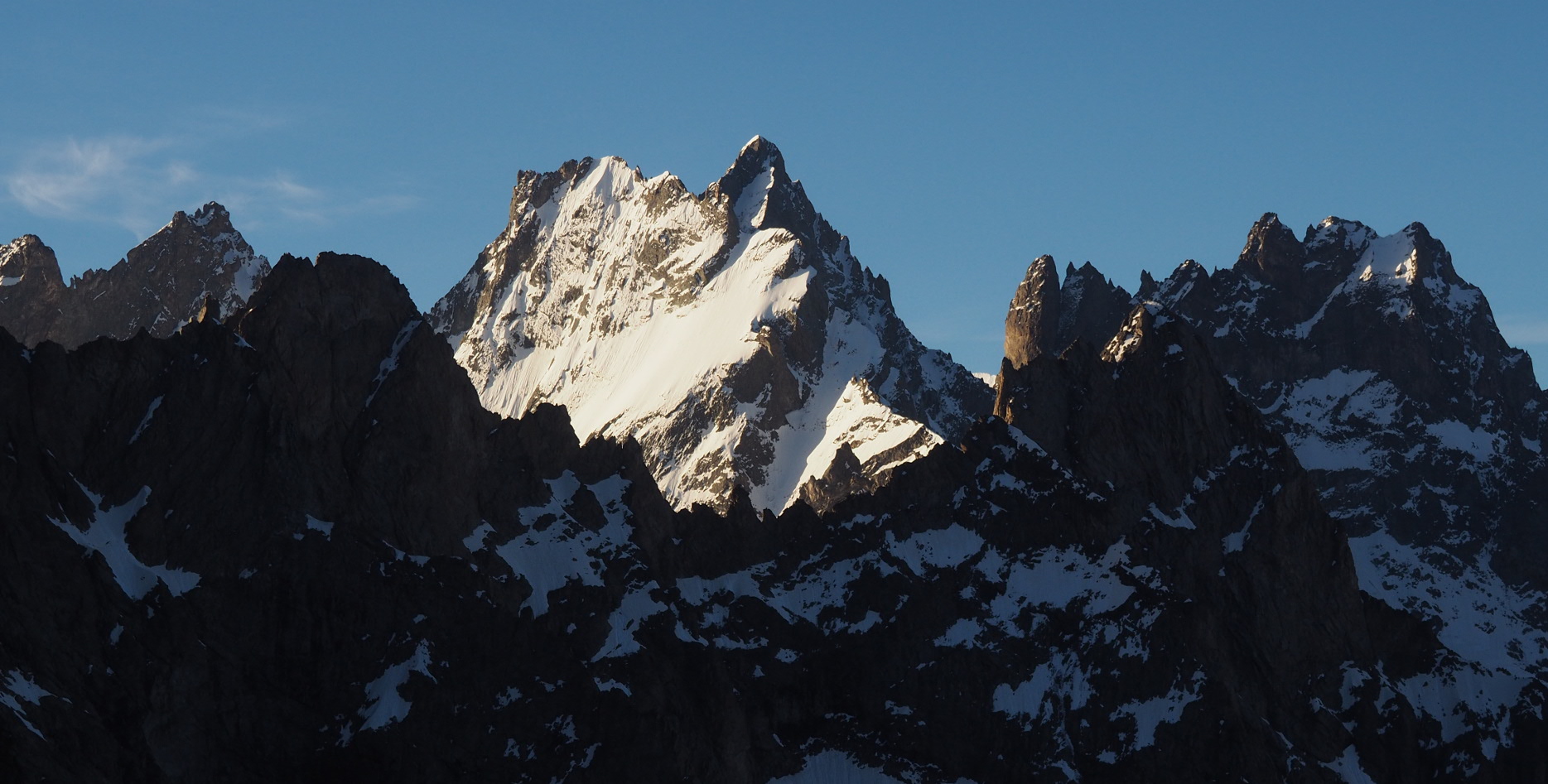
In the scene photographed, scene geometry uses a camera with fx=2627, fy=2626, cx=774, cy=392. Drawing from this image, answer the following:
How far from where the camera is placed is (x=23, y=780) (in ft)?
643
